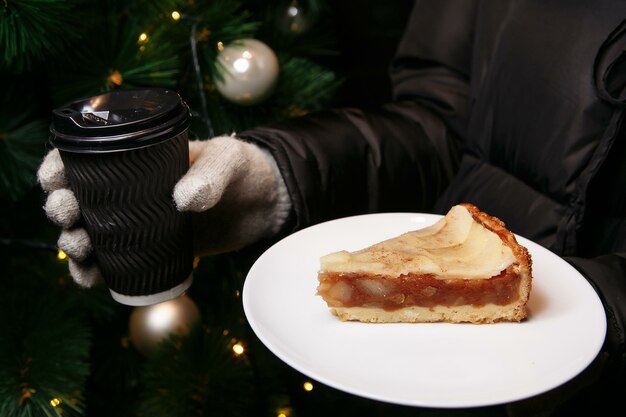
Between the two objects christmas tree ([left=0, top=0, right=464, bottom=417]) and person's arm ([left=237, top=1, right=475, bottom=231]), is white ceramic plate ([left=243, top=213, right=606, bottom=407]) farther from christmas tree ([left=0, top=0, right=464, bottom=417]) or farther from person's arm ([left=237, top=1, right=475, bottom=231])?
person's arm ([left=237, top=1, right=475, bottom=231])

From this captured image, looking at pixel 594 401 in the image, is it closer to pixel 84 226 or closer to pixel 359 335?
pixel 359 335

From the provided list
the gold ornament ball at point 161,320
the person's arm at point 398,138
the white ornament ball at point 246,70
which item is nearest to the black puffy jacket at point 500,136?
the person's arm at point 398,138

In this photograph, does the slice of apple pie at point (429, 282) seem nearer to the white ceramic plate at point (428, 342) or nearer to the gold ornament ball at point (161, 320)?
the white ceramic plate at point (428, 342)

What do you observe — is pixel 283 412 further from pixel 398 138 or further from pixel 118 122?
pixel 398 138

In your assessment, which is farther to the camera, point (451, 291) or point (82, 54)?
point (82, 54)

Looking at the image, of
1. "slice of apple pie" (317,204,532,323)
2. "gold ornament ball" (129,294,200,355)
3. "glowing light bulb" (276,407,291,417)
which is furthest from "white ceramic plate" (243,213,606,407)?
"gold ornament ball" (129,294,200,355)

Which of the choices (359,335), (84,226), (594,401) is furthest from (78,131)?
(594,401)
